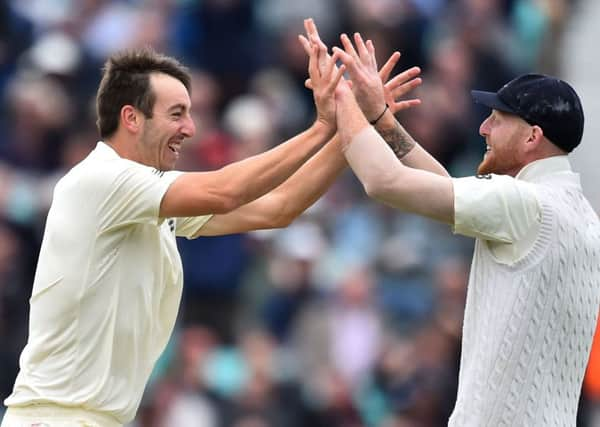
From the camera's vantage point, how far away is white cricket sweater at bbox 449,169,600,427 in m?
5.64

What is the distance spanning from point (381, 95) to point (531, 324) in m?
1.03

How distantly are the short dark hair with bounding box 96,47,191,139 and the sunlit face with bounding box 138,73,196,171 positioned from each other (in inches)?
1.2

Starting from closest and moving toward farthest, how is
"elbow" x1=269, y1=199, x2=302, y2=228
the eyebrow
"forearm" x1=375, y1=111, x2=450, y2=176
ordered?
"forearm" x1=375, y1=111, x2=450, y2=176 < the eyebrow < "elbow" x1=269, y1=199, x2=302, y2=228

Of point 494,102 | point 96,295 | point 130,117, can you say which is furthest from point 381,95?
point 96,295

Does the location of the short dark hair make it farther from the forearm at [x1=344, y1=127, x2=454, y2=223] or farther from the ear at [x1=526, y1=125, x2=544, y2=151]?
the ear at [x1=526, y1=125, x2=544, y2=151]

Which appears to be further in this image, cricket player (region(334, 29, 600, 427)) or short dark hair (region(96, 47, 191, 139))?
short dark hair (region(96, 47, 191, 139))

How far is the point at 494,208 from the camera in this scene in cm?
557

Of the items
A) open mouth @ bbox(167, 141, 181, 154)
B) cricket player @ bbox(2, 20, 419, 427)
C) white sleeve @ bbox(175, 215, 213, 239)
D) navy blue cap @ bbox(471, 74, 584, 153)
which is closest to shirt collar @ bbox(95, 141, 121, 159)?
cricket player @ bbox(2, 20, 419, 427)

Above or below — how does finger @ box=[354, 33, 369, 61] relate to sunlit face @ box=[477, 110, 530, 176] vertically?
above

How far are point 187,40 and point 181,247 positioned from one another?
187 cm

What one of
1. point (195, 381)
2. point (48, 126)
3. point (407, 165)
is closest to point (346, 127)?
point (407, 165)

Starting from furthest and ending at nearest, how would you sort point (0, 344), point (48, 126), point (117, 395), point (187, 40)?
point (187, 40), point (48, 126), point (0, 344), point (117, 395)

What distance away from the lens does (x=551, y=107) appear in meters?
5.78

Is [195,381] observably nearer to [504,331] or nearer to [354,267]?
[354,267]
